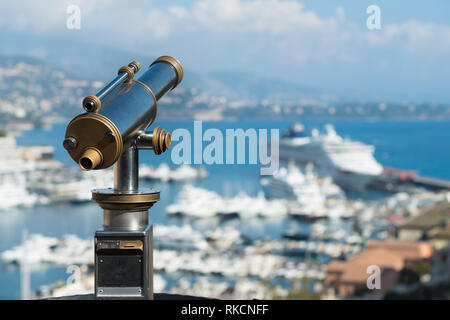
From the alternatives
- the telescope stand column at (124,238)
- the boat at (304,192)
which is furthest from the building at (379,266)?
the telescope stand column at (124,238)

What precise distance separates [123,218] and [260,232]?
22953 mm

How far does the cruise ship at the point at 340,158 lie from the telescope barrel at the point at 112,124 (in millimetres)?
27683

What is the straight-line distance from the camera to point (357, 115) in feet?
148

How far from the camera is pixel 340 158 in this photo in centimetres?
2866

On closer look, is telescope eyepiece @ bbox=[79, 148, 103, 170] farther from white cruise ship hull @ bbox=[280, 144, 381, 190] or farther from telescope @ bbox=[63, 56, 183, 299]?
white cruise ship hull @ bbox=[280, 144, 381, 190]

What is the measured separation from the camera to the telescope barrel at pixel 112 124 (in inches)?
32.4

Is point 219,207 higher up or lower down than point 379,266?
higher up

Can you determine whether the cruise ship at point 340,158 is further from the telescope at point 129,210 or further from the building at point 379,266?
the telescope at point 129,210

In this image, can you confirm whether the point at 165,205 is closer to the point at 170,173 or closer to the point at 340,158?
the point at 170,173

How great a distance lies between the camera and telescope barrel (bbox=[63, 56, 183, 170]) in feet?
2.70

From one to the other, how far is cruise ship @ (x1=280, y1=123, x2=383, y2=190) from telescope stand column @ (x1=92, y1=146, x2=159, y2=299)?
2768 cm

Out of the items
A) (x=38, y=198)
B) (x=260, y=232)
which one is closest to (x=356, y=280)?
(x=260, y=232)

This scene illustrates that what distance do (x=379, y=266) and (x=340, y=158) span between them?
13.7 meters

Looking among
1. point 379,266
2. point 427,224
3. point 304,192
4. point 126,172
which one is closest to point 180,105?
point 304,192
